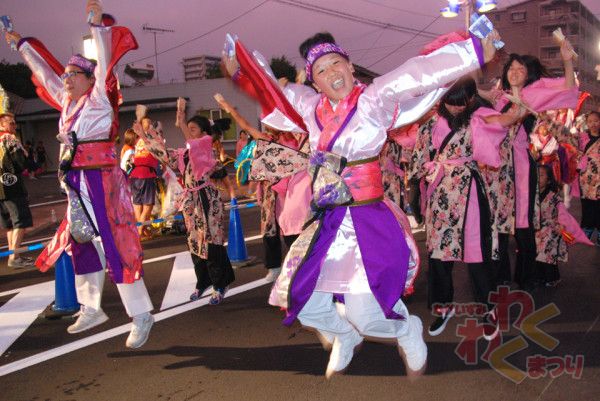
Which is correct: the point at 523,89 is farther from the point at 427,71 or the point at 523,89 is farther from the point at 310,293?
the point at 310,293

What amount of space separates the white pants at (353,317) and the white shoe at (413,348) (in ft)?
0.21

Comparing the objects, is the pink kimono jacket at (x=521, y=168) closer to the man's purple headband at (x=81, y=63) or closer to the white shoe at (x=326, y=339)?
the white shoe at (x=326, y=339)

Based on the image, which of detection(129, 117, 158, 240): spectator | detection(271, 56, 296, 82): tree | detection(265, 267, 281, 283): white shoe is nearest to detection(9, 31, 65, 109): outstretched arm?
detection(265, 267, 281, 283): white shoe

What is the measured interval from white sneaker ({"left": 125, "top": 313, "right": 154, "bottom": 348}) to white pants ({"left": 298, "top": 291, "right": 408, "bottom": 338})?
1539mm

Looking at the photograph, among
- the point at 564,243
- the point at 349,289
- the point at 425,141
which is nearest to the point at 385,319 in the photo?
the point at 349,289

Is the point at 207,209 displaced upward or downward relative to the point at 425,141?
downward

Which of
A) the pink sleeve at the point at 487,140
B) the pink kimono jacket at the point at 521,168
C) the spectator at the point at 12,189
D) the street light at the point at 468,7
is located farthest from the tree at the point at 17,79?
the pink sleeve at the point at 487,140

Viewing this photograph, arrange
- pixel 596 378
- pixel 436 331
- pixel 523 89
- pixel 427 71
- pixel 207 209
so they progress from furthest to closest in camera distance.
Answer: pixel 207 209
pixel 523 89
pixel 436 331
pixel 596 378
pixel 427 71

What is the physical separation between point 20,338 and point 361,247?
3.28m

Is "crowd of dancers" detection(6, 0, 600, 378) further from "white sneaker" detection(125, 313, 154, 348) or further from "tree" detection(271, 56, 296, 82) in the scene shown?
"tree" detection(271, 56, 296, 82)

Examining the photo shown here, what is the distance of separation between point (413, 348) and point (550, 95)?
2432 mm

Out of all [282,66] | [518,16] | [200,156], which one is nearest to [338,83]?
[200,156]

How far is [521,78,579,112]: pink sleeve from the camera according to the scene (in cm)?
425

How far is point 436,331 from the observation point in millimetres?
4121
